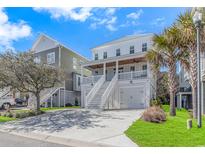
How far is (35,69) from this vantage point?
59.0 feet

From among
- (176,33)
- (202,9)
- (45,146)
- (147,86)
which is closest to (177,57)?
(176,33)

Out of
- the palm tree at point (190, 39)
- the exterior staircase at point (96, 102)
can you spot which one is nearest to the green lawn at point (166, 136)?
the palm tree at point (190, 39)

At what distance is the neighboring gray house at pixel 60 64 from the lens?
29997 millimetres

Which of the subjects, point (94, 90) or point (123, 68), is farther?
point (123, 68)

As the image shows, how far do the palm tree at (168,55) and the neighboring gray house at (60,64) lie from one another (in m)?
14.0

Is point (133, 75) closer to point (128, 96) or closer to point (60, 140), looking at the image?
point (128, 96)

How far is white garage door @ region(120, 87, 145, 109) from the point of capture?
Result: 24688 mm

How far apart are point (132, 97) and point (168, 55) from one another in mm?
9806

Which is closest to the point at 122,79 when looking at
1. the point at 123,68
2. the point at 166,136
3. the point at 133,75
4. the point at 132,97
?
the point at 133,75

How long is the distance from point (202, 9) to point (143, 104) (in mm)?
12948

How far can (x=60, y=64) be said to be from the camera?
29.9 metres

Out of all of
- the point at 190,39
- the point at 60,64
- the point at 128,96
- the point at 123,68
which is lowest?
the point at 128,96

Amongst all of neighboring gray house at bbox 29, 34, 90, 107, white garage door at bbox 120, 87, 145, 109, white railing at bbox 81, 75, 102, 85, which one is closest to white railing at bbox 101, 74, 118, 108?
white garage door at bbox 120, 87, 145, 109
